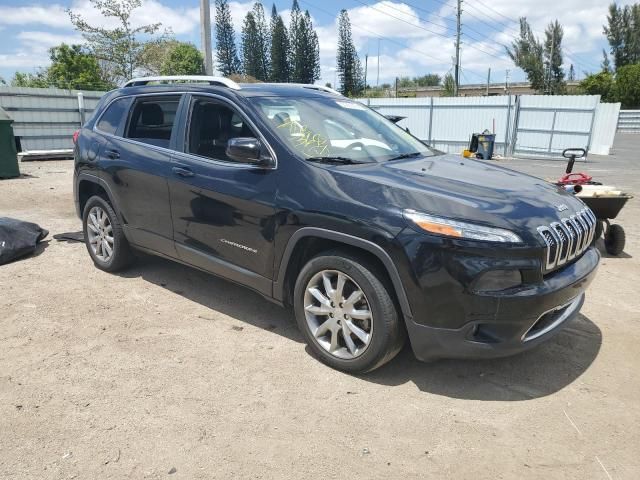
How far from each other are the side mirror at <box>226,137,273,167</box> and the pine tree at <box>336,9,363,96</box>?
7810 cm

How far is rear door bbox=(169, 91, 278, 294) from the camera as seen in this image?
3.58 m

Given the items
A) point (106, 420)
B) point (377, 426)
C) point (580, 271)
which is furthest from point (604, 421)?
point (106, 420)

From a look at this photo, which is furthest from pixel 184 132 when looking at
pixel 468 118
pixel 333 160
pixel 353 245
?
pixel 468 118

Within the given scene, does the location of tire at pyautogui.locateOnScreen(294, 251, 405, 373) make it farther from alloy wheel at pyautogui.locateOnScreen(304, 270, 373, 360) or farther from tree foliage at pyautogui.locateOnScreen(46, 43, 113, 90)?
tree foliage at pyautogui.locateOnScreen(46, 43, 113, 90)

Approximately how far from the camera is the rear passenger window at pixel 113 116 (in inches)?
192

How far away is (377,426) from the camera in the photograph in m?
2.83

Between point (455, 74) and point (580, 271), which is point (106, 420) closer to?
point (580, 271)

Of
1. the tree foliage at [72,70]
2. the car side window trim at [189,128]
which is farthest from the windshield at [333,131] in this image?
the tree foliage at [72,70]

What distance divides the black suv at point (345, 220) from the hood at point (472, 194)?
0.5 inches

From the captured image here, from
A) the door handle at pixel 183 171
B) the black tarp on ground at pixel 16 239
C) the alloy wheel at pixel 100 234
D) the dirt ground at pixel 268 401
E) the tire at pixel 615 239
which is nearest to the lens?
the dirt ground at pixel 268 401

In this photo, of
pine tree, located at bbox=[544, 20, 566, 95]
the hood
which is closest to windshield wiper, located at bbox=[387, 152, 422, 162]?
the hood

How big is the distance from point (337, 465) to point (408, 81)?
4926 inches

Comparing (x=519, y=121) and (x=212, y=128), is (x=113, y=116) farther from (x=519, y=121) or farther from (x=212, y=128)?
(x=519, y=121)

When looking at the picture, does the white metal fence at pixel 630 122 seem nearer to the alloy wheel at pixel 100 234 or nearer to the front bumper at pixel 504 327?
the front bumper at pixel 504 327
